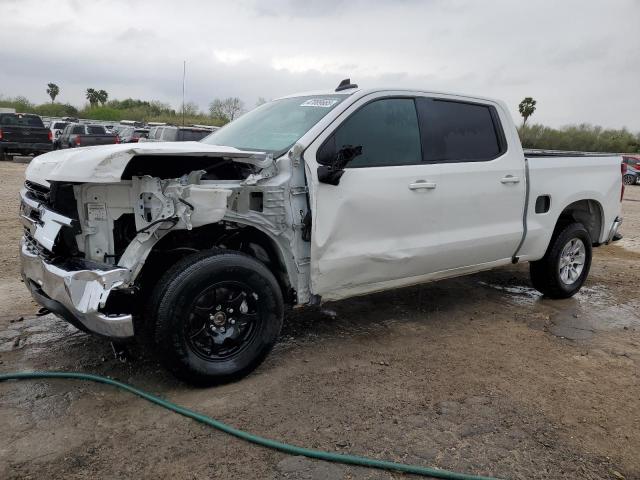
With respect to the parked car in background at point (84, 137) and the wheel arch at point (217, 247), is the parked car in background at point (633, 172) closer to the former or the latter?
the parked car in background at point (84, 137)

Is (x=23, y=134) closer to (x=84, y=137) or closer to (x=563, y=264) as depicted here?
(x=84, y=137)

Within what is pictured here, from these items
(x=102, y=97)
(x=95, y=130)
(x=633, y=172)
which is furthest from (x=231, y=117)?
(x=102, y=97)

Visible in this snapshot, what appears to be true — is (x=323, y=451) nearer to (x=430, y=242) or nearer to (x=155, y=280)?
(x=155, y=280)

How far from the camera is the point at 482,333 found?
4621 millimetres

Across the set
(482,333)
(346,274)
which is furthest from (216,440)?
(482,333)

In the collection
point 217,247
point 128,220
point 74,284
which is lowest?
point 74,284

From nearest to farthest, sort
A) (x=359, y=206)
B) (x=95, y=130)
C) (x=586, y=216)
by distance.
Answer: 1. (x=359, y=206)
2. (x=586, y=216)
3. (x=95, y=130)

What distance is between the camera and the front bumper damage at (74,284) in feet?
9.75

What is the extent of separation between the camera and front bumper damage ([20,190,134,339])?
2.97 meters

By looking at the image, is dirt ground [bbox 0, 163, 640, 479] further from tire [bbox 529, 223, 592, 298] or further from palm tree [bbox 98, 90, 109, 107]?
palm tree [bbox 98, 90, 109, 107]

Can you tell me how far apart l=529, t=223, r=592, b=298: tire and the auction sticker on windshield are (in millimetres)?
2832

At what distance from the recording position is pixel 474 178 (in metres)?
4.51

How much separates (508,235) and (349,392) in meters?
2.28

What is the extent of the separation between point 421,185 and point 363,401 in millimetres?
1681
